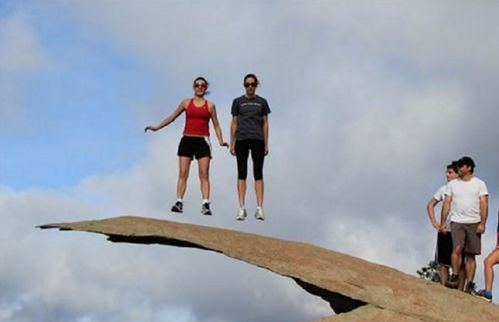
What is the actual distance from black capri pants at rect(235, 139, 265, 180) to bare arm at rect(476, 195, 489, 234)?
3778mm

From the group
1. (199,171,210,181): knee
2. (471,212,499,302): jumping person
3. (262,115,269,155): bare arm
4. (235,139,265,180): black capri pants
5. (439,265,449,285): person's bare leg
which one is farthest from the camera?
(439,265,449,285): person's bare leg

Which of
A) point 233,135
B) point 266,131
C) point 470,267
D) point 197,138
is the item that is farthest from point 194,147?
point 470,267

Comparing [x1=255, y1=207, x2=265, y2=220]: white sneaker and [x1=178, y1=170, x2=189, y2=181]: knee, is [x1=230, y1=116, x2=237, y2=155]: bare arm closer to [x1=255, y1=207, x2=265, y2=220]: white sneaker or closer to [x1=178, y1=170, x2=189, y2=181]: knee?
[x1=178, y1=170, x2=189, y2=181]: knee

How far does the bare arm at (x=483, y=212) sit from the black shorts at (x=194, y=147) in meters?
4.69

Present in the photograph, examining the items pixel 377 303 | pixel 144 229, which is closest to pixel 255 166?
pixel 144 229

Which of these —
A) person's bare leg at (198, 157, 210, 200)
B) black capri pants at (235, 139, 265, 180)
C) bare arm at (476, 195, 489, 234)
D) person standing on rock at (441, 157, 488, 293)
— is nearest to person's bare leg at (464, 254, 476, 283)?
person standing on rock at (441, 157, 488, 293)

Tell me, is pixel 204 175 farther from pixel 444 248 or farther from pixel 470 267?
pixel 470 267

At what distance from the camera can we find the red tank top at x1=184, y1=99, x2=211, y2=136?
14.9 meters

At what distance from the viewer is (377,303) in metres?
11.7

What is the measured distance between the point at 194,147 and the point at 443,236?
4634 mm

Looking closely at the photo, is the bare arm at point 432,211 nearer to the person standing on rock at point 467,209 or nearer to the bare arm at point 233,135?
the person standing on rock at point 467,209

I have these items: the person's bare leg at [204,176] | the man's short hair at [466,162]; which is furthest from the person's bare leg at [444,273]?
the person's bare leg at [204,176]

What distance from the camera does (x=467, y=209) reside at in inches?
563

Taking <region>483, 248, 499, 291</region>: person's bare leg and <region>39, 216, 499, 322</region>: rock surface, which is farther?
<region>483, 248, 499, 291</region>: person's bare leg
